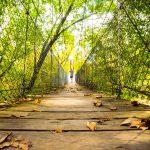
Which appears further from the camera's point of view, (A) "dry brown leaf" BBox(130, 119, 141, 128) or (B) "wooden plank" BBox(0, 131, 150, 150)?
(A) "dry brown leaf" BBox(130, 119, 141, 128)

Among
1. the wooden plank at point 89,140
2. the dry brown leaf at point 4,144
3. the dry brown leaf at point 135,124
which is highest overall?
the dry brown leaf at point 135,124

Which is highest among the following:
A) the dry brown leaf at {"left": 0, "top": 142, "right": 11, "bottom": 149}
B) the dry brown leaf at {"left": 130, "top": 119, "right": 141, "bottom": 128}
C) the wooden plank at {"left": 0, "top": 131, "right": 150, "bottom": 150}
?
the dry brown leaf at {"left": 130, "top": 119, "right": 141, "bottom": 128}

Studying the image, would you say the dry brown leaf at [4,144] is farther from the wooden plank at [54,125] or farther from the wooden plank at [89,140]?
the wooden plank at [54,125]

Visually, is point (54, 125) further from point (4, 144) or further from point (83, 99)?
point (83, 99)

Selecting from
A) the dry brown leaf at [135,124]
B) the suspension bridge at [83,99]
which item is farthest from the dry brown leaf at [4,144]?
the dry brown leaf at [135,124]

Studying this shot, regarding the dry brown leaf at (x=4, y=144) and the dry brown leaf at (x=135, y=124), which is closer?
the dry brown leaf at (x=4, y=144)

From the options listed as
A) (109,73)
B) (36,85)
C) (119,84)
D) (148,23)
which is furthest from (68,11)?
(148,23)

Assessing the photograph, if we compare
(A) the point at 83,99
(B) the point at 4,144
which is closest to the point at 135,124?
(B) the point at 4,144

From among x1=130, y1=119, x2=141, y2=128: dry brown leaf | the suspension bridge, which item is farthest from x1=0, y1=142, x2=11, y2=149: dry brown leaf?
x1=130, y1=119, x2=141, y2=128: dry brown leaf

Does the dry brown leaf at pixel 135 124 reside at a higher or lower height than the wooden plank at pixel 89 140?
higher

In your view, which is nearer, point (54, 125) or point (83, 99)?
point (54, 125)

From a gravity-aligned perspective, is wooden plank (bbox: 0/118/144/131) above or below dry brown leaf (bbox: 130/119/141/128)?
below

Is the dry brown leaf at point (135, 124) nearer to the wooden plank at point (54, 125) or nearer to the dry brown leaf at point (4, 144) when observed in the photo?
the wooden plank at point (54, 125)

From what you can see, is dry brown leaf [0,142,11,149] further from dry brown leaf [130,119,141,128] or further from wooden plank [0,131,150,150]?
dry brown leaf [130,119,141,128]
